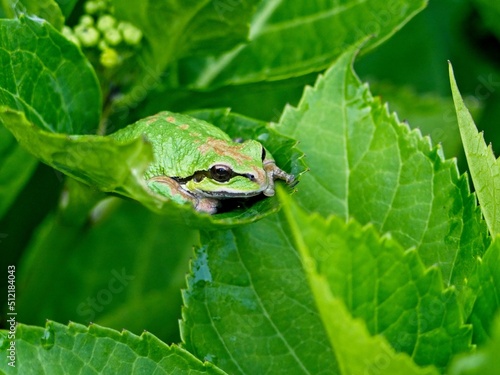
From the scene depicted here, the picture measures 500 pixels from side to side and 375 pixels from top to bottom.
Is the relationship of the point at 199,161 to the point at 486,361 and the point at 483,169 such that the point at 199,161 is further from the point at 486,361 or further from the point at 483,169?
the point at 486,361

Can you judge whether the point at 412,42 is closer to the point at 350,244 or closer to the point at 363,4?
the point at 363,4

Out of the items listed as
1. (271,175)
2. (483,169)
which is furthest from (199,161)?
(483,169)

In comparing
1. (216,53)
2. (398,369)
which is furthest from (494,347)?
(216,53)

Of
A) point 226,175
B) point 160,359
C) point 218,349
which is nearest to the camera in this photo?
point 160,359

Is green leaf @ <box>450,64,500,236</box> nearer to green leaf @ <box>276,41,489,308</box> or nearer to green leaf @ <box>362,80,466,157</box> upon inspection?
green leaf @ <box>276,41,489,308</box>

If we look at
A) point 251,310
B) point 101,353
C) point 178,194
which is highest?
point 178,194

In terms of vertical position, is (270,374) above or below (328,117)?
below

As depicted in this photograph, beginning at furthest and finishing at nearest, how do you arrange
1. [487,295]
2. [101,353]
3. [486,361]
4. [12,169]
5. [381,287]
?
[12,169], [101,353], [487,295], [381,287], [486,361]
